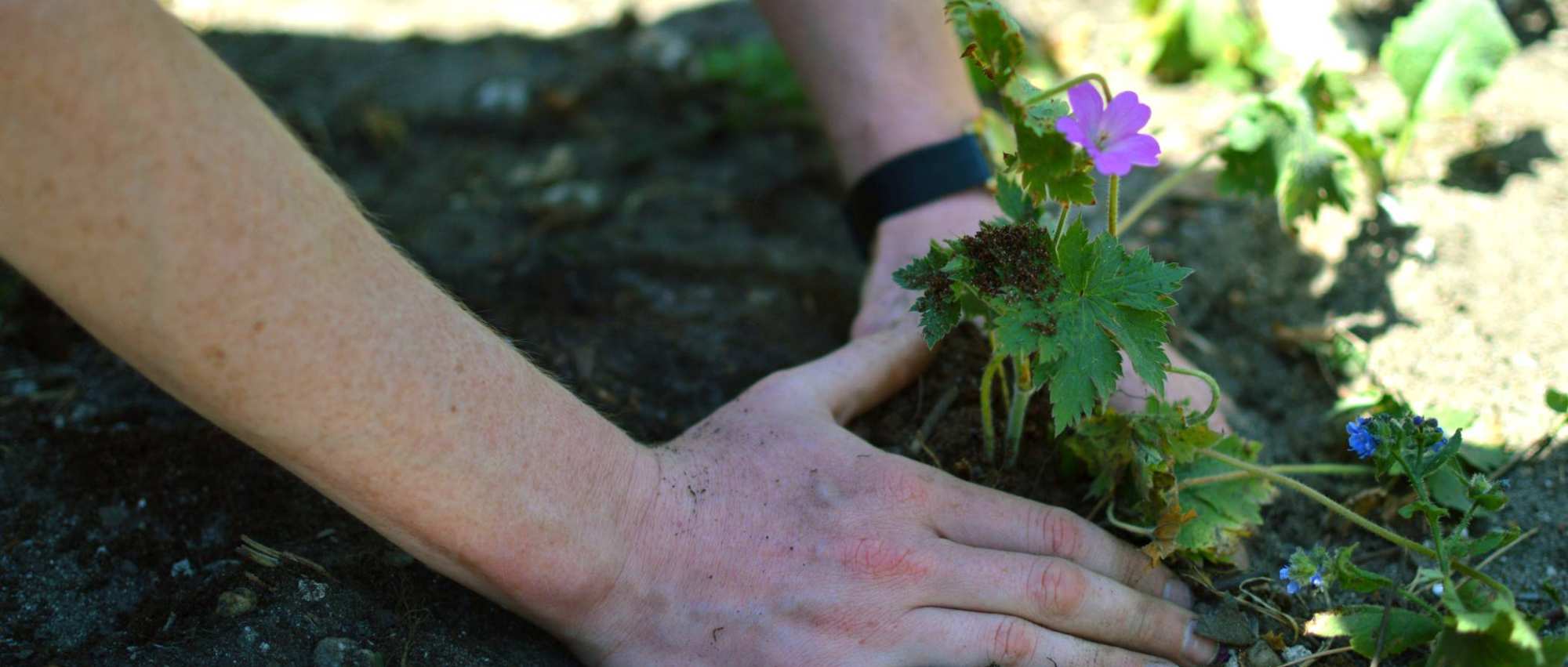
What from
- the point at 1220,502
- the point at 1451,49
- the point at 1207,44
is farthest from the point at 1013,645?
the point at 1207,44

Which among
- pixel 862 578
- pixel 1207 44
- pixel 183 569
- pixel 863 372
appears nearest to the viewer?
pixel 862 578

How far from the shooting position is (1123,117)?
4.70ft

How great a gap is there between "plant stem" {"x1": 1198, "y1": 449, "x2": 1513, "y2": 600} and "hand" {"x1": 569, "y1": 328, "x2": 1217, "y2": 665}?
8.3 inches

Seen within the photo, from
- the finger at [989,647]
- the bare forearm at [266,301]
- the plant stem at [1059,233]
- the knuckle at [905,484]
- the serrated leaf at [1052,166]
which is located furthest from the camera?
the knuckle at [905,484]

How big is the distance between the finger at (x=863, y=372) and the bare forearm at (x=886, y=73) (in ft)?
1.91

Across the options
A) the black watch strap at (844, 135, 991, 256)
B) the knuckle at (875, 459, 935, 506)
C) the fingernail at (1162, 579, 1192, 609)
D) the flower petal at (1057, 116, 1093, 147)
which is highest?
the flower petal at (1057, 116, 1093, 147)

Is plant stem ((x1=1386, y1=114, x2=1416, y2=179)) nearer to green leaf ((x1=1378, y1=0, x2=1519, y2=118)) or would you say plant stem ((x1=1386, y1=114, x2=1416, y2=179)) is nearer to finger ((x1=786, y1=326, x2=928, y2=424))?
green leaf ((x1=1378, y1=0, x2=1519, y2=118))

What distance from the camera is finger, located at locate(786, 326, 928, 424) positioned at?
1913mm

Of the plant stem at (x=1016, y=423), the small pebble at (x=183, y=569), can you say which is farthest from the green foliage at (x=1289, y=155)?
the small pebble at (x=183, y=569)

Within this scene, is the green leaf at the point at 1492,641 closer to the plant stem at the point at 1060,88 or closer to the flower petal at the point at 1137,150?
the flower petal at the point at 1137,150

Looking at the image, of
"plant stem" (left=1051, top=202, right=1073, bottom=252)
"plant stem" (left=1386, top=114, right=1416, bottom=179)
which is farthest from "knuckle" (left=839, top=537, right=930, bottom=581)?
"plant stem" (left=1386, top=114, right=1416, bottom=179)

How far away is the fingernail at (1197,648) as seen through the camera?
1.69m

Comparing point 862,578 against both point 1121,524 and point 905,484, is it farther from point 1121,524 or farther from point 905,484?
point 1121,524

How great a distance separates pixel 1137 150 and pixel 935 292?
1.08ft
